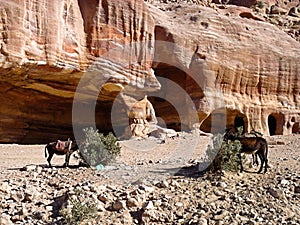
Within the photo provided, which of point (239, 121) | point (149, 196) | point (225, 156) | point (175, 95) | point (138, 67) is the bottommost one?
point (239, 121)

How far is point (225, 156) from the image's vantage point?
33.0 ft

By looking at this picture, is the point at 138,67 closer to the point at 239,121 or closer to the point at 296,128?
the point at 239,121

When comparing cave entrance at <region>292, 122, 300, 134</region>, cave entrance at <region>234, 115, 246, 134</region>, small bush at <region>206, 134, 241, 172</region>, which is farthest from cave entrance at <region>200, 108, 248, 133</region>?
small bush at <region>206, 134, 241, 172</region>

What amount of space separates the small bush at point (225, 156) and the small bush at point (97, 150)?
10.6 ft

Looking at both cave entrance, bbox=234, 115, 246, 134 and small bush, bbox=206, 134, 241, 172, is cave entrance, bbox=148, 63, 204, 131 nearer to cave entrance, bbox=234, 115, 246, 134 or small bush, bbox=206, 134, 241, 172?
cave entrance, bbox=234, 115, 246, 134

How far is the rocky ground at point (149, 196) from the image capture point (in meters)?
7.43

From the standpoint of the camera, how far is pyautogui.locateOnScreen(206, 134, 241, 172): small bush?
9930 millimetres

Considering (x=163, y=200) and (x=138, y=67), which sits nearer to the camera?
(x=163, y=200)

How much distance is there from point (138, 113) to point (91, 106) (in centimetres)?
254

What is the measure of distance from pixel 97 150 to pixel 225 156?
410cm

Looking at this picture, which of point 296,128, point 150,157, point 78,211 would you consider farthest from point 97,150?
point 296,128

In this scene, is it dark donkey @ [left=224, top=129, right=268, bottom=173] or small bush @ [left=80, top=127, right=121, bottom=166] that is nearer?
dark donkey @ [left=224, top=129, right=268, bottom=173]

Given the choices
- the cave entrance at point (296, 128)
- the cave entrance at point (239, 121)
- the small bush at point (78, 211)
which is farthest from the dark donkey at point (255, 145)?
the cave entrance at point (296, 128)

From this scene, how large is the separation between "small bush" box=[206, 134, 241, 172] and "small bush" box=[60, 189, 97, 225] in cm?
355
